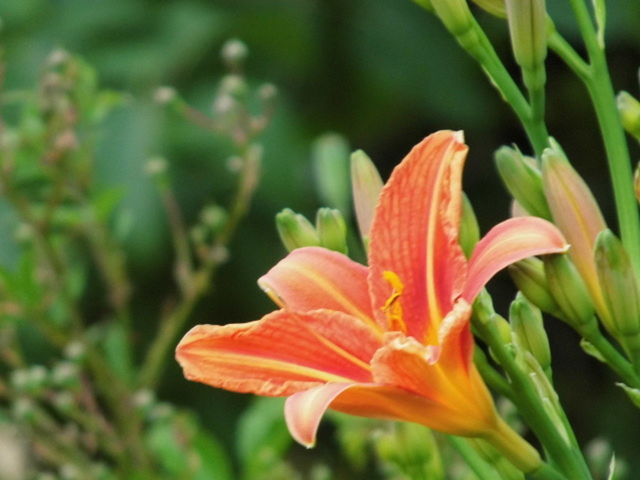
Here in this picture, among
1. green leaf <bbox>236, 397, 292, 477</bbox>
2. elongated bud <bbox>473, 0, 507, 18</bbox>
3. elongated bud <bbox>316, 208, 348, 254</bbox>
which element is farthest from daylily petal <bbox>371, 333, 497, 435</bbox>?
green leaf <bbox>236, 397, 292, 477</bbox>

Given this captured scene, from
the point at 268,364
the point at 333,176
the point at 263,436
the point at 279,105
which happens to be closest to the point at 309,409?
the point at 268,364

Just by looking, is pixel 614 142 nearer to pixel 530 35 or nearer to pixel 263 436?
pixel 530 35

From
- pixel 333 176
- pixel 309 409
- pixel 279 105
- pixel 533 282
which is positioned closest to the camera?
pixel 309 409

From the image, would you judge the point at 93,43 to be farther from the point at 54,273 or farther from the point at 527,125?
the point at 527,125

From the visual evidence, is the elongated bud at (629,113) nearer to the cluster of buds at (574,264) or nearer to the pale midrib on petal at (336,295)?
the cluster of buds at (574,264)

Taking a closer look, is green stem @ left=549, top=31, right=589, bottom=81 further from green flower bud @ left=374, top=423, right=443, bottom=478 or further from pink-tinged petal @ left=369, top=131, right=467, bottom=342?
green flower bud @ left=374, top=423, right=443, bottom=478

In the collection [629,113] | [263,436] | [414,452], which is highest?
[629,113]

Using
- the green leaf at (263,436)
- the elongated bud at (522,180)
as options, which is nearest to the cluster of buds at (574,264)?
the elongated bud at (522,180)

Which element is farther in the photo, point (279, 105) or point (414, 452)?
point (279, 105)
